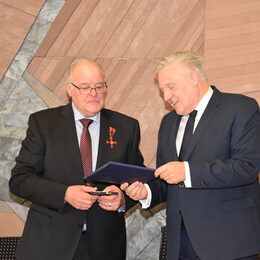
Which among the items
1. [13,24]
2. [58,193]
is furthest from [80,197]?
[13,24]

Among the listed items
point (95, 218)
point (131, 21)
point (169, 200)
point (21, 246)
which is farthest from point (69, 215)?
point (131, 21)

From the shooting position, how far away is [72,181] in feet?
9.72

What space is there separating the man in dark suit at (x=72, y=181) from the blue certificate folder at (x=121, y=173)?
15 centimetres

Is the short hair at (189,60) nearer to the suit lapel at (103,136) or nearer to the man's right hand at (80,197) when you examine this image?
the suit lapel at (103,136)

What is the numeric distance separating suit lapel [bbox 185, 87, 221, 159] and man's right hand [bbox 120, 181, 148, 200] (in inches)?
13.6

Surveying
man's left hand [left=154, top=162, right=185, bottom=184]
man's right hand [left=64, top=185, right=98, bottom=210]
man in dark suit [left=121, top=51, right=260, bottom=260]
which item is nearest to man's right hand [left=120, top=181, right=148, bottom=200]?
man in dark suit [left=121, top=51, right=260, bottom=260]

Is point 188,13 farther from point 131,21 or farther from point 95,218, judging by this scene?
point 95,218

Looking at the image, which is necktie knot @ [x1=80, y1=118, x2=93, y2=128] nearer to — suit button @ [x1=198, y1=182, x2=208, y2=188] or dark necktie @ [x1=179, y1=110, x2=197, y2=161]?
dark necktie @ [x1=179, y1=110, x2=197, y2=161]

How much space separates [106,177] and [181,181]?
0.39 meters

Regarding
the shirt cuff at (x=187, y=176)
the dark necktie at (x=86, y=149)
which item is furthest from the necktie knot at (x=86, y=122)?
the shirt cuff at (x=187, y=176)

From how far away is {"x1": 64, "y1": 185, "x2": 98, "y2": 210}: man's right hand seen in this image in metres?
2.78

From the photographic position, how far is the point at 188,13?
154 inches

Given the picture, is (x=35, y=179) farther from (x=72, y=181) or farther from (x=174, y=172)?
(x=174, y=172)

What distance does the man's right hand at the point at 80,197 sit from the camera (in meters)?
2.78
